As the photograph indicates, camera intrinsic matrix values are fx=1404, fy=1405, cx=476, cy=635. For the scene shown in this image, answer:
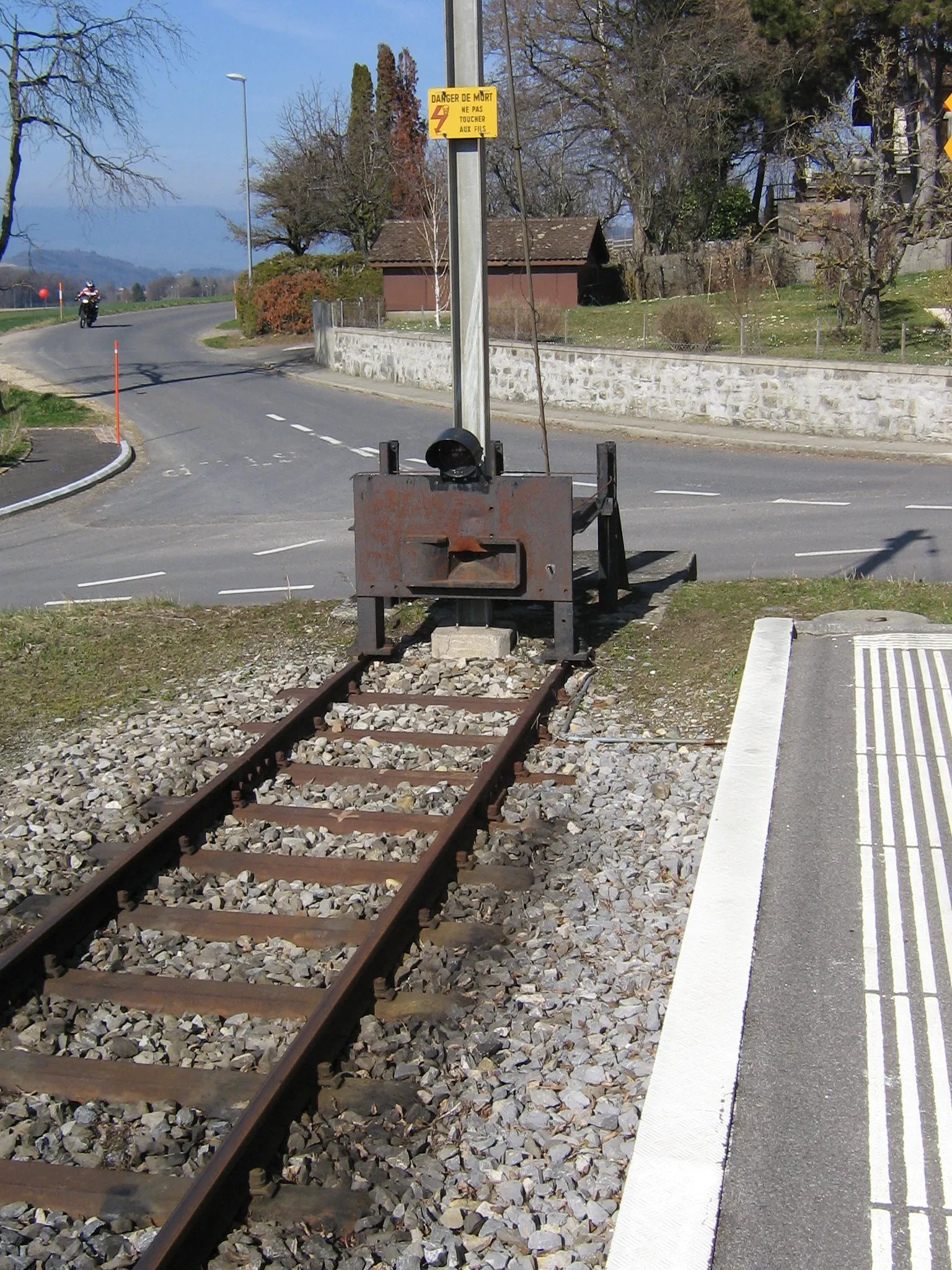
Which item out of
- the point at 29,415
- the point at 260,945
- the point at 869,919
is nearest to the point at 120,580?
the point at 260,945

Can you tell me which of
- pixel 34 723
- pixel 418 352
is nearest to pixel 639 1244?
pixel 34 723

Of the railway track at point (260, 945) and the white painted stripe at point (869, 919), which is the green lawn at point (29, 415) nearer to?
the railway track at point (260, 945)

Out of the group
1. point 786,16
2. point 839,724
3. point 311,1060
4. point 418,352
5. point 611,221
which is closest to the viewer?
point 311,1060

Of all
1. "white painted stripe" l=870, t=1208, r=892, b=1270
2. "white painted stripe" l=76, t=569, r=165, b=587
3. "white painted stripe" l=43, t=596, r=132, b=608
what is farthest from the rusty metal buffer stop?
"white painted stripe" l=76, t=569, r=165, b=587

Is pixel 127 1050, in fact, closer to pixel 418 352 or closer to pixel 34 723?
pixel 34 723

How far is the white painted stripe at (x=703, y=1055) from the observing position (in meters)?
3.56

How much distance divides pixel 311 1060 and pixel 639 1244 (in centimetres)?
126

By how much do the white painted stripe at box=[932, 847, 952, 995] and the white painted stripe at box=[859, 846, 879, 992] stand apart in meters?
0.23

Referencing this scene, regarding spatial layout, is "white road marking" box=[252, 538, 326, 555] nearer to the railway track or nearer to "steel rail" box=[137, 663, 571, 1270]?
the railway track

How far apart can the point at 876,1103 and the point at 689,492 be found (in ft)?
51.9

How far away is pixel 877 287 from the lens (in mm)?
26422

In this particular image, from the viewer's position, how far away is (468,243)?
31.9ft

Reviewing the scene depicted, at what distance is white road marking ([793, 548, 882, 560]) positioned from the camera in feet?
46.0

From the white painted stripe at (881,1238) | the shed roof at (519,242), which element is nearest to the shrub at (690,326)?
the shed roof at (519,242)
